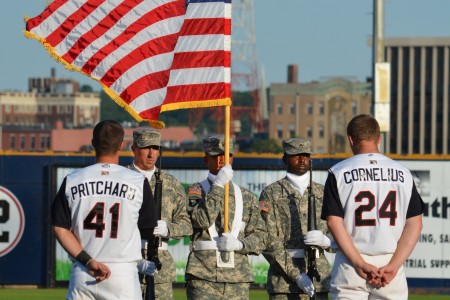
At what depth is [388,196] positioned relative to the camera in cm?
1033

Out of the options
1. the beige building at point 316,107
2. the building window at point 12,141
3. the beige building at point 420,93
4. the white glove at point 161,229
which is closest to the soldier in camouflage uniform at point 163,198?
the white glove at point 161,229

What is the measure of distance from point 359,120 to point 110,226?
1788 millimetres

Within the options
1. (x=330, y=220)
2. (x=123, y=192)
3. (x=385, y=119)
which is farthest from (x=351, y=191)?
(x=385, y=119)

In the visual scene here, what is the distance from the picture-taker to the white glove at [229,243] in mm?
12148

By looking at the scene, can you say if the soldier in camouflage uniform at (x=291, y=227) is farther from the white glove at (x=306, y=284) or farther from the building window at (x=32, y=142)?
the building window at (x=32, y=142)

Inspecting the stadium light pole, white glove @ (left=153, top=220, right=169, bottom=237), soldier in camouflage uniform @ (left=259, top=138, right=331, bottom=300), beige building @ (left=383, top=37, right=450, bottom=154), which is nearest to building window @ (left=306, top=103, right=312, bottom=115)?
beige building @ (left=383, top=37, right=450, bottom=154)

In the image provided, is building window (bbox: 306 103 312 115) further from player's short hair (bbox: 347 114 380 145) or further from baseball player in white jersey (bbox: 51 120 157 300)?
baseball player in white jersey (bbox: 51 120 157 300)

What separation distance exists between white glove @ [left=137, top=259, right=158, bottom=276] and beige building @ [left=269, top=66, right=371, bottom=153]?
550ft

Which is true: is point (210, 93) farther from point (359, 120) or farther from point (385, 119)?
point (385, 119)

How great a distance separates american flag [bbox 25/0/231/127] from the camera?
12.3 metres

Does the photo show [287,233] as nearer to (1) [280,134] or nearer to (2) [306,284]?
(2) [306,284]

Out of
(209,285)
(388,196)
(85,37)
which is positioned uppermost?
(85,37)

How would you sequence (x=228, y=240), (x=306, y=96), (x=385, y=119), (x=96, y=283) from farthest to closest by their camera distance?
1. (x=306, y=96)
2. (x=385, y=119)
3. (x=228, y=240)
4. (x=96, y=283)

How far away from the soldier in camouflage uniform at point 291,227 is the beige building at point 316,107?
546ft
